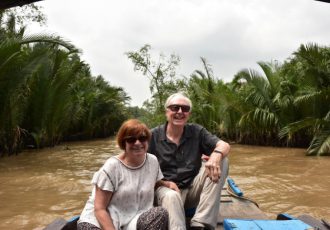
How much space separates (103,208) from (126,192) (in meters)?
0.18

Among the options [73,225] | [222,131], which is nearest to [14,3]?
[73,225]

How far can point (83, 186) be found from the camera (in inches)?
275

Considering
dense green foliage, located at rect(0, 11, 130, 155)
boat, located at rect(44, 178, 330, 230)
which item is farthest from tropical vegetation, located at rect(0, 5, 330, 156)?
boat, located at rect(44, 178, 330, 230)

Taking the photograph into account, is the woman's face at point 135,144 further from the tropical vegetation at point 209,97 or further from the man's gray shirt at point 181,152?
the tropical vegetation at point 209,97

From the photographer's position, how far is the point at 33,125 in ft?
44.1

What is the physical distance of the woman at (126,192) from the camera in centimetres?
249

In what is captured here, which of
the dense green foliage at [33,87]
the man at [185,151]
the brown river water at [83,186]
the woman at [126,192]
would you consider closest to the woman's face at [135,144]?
the woman at [126,192]

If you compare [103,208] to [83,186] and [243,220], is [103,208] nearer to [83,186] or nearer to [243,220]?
[243,220]

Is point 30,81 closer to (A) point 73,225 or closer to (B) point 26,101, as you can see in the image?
(B) point 26,101

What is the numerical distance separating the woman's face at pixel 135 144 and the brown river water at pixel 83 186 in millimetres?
2593

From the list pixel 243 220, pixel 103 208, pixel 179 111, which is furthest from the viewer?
pixel 179 111

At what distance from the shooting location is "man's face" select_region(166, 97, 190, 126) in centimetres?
326

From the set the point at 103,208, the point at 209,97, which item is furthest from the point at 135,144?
the point at 209,97

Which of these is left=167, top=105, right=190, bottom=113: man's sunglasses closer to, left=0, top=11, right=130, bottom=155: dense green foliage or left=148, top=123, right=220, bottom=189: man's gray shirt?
left=148, top=123, right=220, bottom=189: man's gray shirt
